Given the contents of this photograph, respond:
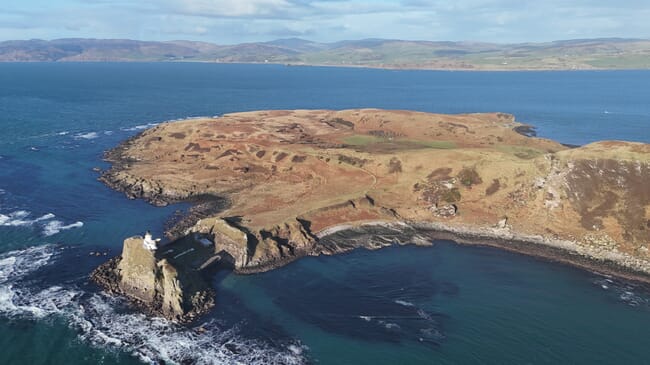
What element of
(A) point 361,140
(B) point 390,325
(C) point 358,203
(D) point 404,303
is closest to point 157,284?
(B) point 390,325

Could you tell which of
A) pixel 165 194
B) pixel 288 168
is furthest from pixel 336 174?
pixel 165 194

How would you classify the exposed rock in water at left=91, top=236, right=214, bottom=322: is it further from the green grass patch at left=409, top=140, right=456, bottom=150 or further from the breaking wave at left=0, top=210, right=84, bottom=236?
the green grass patch at left=409, top=140, right=456, bottom=150

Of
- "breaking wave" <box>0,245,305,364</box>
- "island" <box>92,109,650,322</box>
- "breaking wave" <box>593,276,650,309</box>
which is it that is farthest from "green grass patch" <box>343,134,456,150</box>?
"breaking wave" <box>0,245,305,364</box>

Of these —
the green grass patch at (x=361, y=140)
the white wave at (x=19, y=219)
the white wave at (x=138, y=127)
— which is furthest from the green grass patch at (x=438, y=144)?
the white wave at (x=138, y=127)

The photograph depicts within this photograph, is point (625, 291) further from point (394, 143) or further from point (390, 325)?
point (394, 143)

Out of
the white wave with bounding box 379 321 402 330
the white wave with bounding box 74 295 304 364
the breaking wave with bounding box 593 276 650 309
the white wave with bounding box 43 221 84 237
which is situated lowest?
the breaking wave with bounding box 593 276 650 309

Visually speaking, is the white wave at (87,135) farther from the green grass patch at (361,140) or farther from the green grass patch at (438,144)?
the green grass patch at (438,144)
